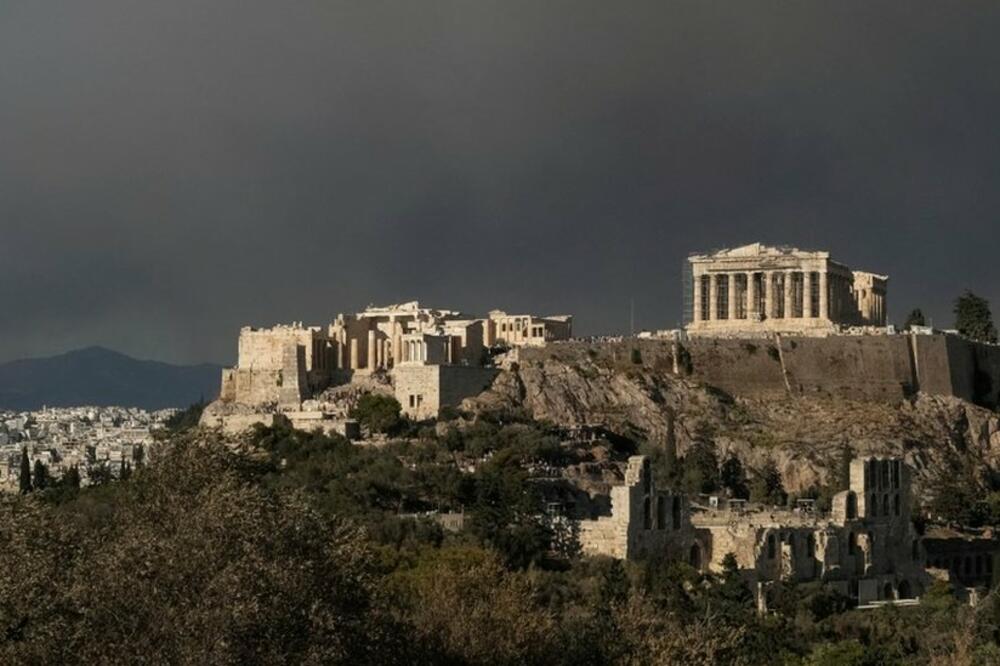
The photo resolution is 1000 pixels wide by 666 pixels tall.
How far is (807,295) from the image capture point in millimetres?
96375

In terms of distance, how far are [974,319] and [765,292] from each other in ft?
38.5

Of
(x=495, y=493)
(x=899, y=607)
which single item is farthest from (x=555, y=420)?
(x=899, y=607)

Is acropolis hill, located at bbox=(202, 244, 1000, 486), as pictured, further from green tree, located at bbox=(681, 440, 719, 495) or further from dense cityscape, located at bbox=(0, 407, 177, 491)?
dense cityscape, located at bbox=(0, 407, 177, 491)

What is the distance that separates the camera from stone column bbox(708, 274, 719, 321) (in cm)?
9800

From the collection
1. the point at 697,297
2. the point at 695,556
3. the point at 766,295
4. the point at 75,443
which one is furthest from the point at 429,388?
the point at 75,443

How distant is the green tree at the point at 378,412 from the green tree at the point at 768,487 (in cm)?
1231

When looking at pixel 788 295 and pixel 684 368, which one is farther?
pixel 788 295

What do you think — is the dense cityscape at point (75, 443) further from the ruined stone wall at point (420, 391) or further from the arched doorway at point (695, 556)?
the arched doorway at point (695, 556)

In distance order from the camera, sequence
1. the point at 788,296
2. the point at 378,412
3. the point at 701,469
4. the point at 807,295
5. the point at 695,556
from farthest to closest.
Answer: the point at 788,296, the point at 807,295, the point at 378,412, the point at 701,469, the point at 695,556

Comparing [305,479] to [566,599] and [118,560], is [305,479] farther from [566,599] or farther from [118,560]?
[118,560]

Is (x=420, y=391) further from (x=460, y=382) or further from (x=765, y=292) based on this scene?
(x=765, y=292)

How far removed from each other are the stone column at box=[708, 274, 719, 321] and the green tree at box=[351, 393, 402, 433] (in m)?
21.4

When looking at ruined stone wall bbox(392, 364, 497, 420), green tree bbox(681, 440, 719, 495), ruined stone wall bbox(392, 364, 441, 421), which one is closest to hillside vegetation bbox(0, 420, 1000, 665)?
green tree bbox(681, 440, 719, 495)

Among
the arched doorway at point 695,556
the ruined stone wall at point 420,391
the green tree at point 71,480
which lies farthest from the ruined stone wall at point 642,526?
the green tree at point 71,480
